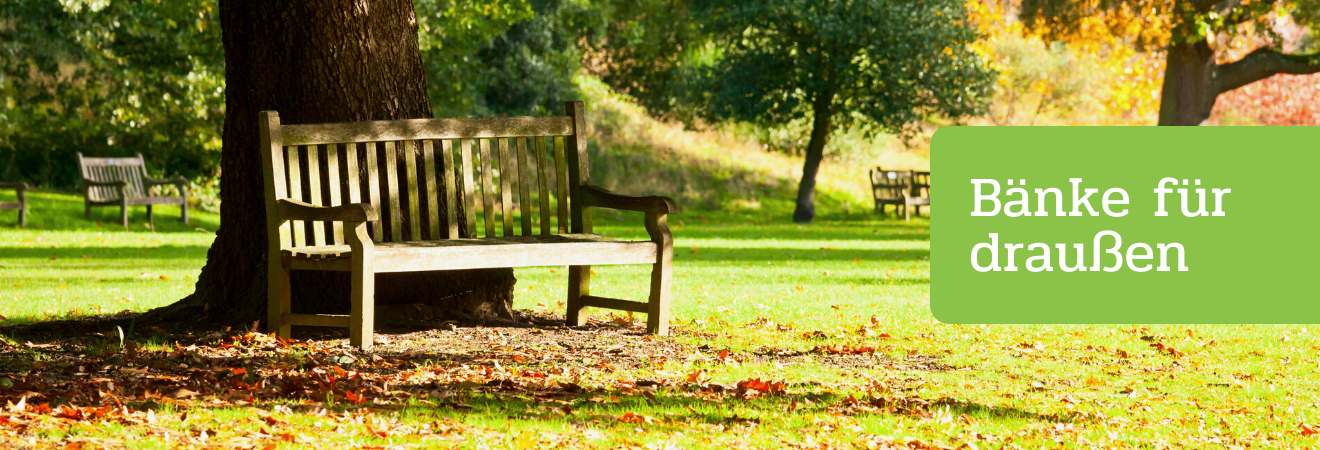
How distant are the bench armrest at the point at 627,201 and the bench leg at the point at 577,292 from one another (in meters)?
Answer: 0.37

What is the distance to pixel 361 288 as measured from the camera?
19.0ft

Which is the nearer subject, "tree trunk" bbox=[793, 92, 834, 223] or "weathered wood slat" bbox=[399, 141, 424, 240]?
"weathered wood slat" bbox=[399, 141, 424, 240]

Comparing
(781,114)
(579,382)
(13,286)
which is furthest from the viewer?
(781,114)

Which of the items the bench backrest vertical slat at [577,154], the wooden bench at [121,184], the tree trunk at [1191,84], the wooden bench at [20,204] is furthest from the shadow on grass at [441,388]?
the tree trunk at [1191,84]

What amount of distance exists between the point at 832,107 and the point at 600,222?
551cm

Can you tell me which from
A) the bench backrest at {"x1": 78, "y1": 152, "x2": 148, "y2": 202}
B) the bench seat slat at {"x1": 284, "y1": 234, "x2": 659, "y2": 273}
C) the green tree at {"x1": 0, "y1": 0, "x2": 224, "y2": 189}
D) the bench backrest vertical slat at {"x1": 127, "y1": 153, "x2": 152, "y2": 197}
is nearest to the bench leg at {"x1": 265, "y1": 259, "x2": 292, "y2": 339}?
the bench seat slat at {"x1": 284, "y1": 234, "x2": 659, "y2": 273}

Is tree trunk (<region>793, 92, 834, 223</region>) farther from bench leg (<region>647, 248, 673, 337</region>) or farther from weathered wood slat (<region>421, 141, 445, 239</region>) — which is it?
weathered wood slat (<region>421, 141, 445, 239</region>)

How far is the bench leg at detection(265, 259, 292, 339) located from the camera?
622 cm

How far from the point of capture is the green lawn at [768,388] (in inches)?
168

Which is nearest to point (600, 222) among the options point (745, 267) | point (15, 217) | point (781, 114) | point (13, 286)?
point (781, 114)

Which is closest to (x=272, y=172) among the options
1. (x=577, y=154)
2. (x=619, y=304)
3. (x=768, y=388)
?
(x=577, y=154)

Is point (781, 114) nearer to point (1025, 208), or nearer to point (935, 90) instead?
point (935, 90)

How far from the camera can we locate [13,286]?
1004cm

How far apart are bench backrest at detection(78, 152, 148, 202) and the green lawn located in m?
9.44
